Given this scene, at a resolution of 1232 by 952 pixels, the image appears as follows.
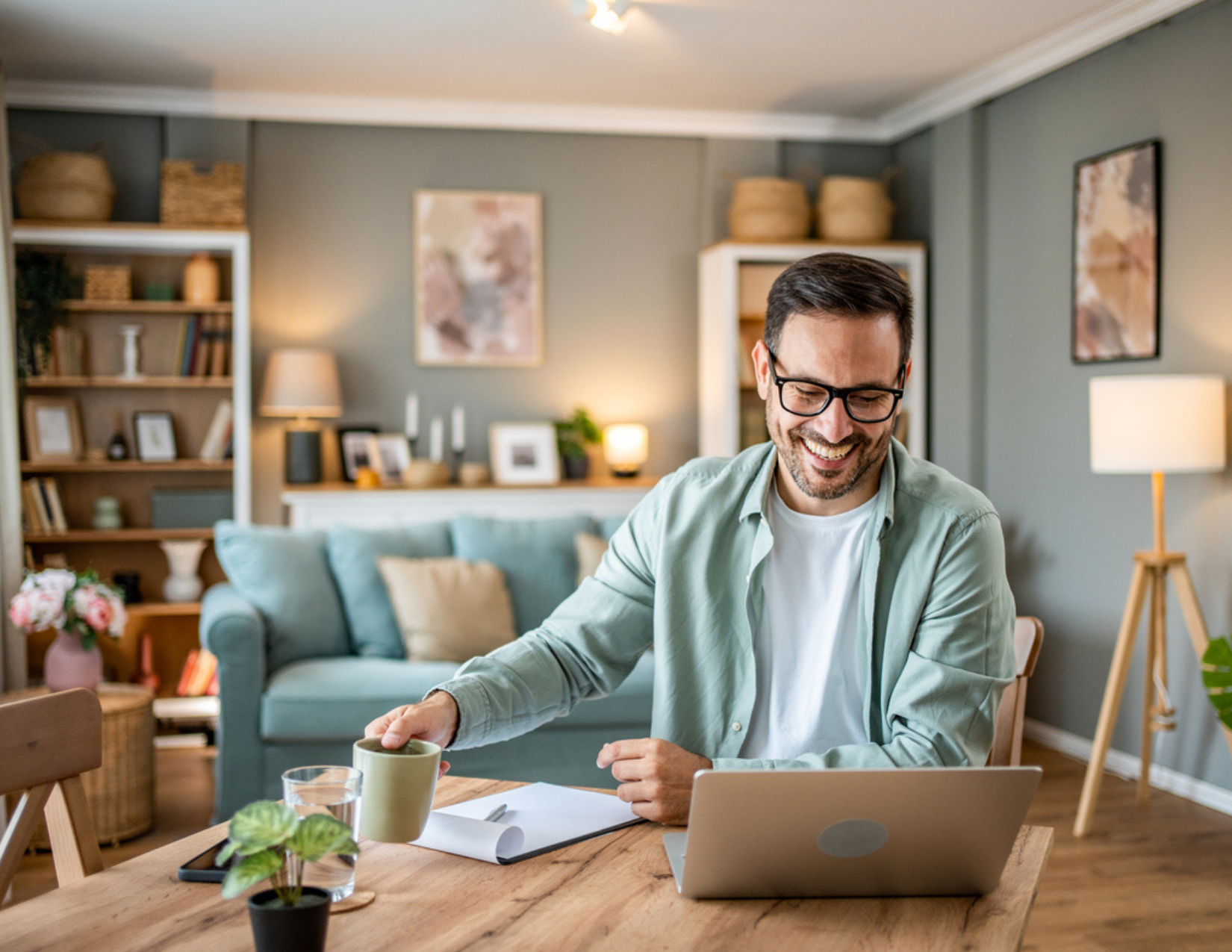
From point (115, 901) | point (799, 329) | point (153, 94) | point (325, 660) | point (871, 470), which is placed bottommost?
point (325, 660)

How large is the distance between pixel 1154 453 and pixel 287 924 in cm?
313

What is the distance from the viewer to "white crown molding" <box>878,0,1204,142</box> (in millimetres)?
3834

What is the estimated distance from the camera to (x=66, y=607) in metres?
3.37

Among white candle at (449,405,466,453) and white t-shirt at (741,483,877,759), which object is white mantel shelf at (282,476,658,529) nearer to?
white candle at (449,405,466,453)

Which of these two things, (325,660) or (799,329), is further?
(325,660)

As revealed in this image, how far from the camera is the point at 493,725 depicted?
1410 millimetres

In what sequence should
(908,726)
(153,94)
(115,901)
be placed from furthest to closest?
(153,94)
(908,726)
(115,901)

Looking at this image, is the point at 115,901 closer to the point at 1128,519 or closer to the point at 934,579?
the point at 934,579

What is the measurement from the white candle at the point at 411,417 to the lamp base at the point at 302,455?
1.41ft

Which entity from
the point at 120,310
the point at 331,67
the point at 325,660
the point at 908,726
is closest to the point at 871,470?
the point at 908,726

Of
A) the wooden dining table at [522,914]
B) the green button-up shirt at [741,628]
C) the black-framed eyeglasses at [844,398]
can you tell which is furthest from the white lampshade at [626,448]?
the wooden dining table at [522,914]

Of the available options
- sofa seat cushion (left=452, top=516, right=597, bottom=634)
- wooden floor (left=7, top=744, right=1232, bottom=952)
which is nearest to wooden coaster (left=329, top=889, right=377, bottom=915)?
wooden floor (left=7, top=744, right=1232, bottom=952)

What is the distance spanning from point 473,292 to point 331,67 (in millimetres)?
1159

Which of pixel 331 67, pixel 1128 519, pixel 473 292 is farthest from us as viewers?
pixel 473 292
